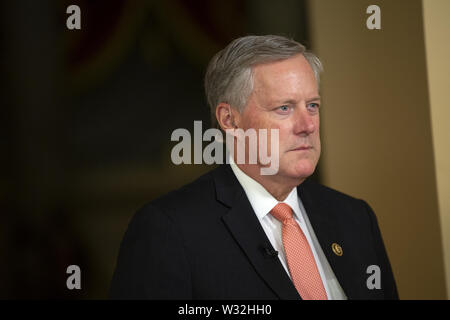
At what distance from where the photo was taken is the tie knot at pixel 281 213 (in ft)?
5.39

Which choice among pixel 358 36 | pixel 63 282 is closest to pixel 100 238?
pixel 63 282

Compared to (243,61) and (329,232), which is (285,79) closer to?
(243,61)

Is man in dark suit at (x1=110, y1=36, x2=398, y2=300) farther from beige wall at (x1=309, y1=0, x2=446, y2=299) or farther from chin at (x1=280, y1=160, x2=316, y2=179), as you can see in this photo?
beige wall at (x1=309, y1=0, x2=446, y2=299)

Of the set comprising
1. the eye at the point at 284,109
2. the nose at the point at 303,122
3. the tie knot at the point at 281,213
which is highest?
the eye at the point at 284,109

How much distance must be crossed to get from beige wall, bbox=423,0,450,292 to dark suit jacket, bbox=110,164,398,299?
603 millimetres

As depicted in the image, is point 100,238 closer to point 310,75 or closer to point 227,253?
point 227,253

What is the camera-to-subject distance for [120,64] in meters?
2.65

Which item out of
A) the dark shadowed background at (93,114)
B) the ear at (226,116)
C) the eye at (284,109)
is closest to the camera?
the eye at (284,109)

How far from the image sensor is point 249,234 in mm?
1572

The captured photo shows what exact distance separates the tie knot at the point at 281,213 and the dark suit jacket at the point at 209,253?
0.08 meters

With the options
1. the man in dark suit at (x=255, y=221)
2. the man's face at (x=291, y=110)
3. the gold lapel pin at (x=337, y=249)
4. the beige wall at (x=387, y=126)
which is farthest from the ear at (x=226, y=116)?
the beige wall at (x=387, y=126)

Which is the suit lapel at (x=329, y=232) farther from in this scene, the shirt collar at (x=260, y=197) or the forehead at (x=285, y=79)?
the forehead at (x=285, y=79)

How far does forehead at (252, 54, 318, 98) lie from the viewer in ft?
5.21

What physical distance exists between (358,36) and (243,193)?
1069mm
